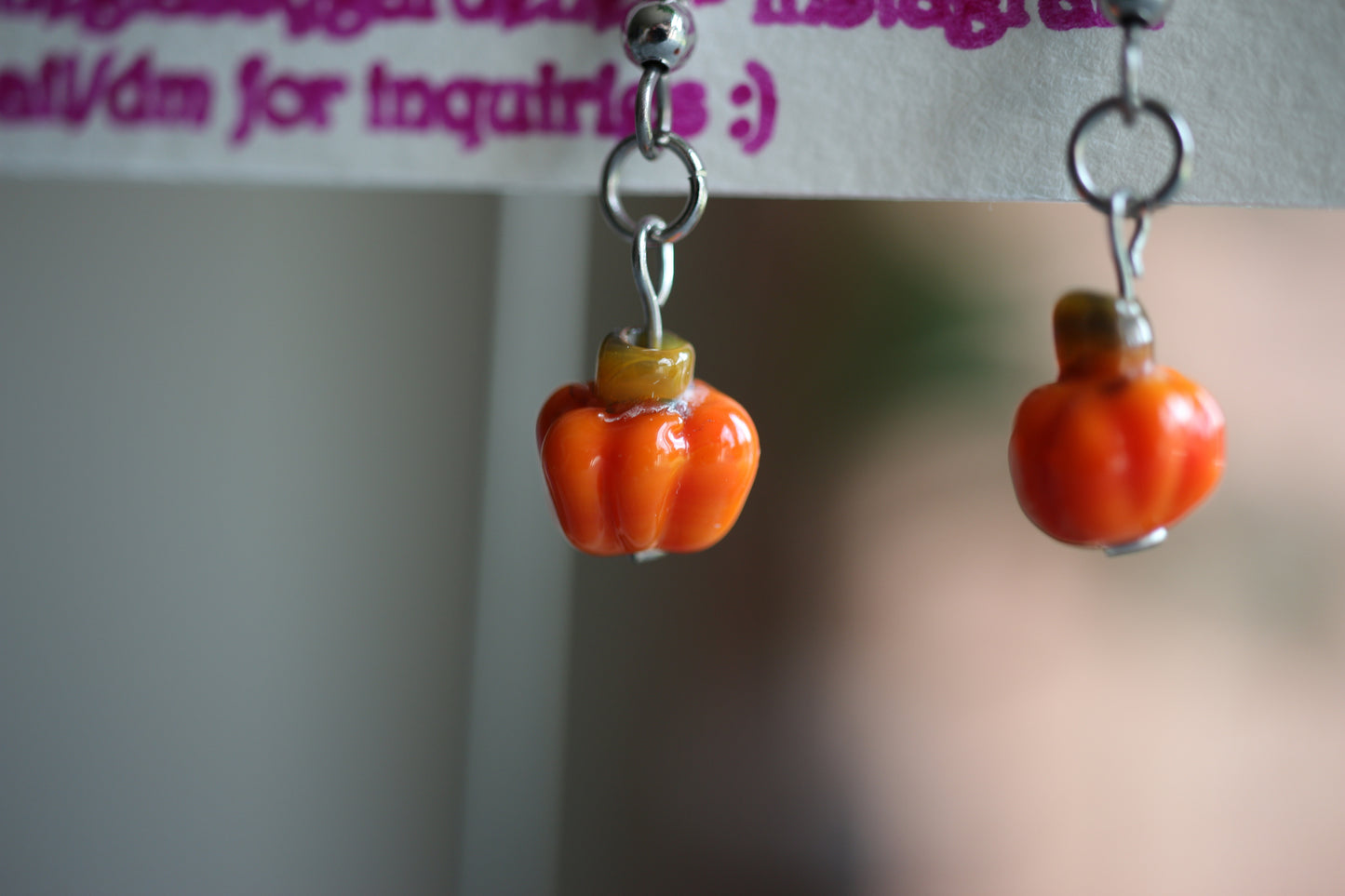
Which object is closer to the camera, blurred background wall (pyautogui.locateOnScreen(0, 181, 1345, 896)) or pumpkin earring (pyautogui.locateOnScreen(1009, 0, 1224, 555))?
pumpkin earring (pyautogui.locateOnScreen(1009, 0, 1224, 555))

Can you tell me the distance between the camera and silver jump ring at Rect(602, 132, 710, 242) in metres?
0.32

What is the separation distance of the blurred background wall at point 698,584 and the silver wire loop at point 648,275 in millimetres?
269

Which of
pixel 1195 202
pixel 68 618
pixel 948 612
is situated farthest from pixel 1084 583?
pixel 68 618

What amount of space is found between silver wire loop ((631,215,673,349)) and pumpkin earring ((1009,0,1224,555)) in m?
0.12

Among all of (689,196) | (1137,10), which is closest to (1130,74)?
(1137,10)

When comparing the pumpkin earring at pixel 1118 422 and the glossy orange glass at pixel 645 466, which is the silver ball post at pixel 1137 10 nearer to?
the pumpkin earring at pixel 1118 422

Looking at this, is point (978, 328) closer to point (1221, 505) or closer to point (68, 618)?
point (1221, 505)

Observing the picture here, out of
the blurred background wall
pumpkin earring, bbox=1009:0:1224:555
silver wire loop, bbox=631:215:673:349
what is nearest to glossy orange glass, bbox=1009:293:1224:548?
pumpkin earring, bbox=1009:0:1224:555

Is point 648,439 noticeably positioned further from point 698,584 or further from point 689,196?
point 698,584

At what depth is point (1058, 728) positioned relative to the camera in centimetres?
59

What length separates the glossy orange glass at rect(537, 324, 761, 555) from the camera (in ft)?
0.96

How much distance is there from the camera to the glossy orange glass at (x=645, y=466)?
0.29 meters

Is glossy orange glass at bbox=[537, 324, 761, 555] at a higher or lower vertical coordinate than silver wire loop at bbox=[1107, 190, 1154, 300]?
lower

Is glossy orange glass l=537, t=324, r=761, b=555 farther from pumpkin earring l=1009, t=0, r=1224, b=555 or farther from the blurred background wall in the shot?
the blurred background wall
